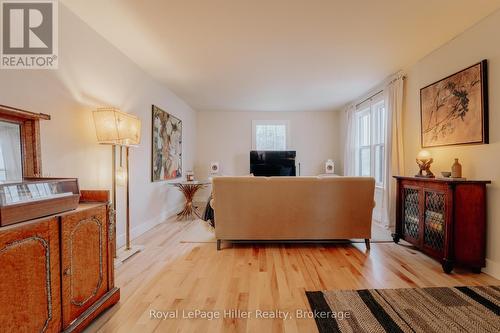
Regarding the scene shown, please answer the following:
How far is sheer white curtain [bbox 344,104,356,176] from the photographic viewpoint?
17.9 feet

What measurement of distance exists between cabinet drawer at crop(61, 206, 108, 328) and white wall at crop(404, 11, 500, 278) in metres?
3.48

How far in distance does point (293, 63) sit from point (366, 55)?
0.96 metres

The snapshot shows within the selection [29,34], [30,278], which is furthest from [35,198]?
[29,34]

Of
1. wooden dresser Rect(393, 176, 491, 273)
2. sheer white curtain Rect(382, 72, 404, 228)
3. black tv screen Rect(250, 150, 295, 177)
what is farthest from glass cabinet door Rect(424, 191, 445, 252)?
black tv screen Rect(250, 150, 295, 177)

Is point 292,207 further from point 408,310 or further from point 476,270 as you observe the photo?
point 476,270

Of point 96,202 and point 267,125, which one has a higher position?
point 267,125

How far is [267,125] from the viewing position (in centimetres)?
656

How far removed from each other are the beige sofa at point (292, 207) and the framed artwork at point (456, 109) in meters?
1.04

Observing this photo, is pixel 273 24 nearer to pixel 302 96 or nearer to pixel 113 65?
pixel 113 65

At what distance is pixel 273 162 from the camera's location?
6.33 meters

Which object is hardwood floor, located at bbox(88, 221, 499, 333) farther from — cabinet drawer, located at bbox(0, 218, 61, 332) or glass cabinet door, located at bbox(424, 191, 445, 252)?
cabinet drawer, located at bbox(0, 218, 61, 332)

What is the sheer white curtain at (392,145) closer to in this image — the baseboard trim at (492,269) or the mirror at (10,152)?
the baseboard trim at (492,269)

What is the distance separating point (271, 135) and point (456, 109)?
427cm

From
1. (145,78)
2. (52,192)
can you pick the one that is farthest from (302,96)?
(52,192)
